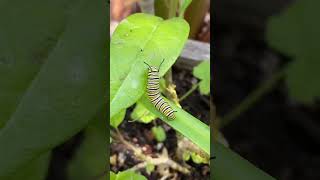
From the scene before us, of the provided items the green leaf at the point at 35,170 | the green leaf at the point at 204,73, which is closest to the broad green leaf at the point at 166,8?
the green leaf at the point at 204,73

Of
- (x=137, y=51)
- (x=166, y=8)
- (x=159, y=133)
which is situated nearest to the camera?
(x=137, y=51)

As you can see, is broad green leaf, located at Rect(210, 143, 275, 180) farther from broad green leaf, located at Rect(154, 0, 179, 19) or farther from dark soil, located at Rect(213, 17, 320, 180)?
dark soil, located at Rect(213, 17, 320, 180)

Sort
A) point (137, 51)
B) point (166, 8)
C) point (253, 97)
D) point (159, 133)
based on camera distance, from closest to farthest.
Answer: point (137, 51)
point (166, 8)
point (159, 133)
point (253, 97)

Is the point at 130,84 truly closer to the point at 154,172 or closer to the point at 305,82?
the point at 154,172

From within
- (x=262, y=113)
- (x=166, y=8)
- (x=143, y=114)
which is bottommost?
(x=262, y=113)

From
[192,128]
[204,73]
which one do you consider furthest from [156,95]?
[204,73]

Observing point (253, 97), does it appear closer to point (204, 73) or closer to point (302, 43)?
point (302, 43)

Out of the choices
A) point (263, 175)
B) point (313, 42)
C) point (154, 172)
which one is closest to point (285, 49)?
point (313, 42)

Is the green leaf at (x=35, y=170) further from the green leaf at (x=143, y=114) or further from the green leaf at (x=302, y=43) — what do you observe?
the green leaf at (x=302, y=43)
